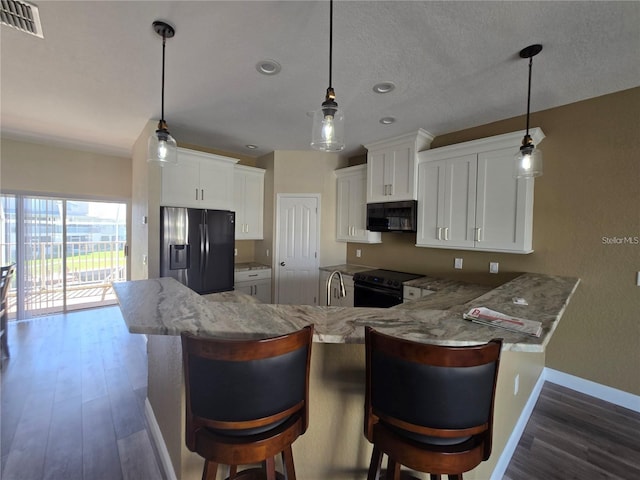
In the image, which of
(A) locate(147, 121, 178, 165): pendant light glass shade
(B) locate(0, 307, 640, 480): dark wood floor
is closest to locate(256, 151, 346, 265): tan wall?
(A) locate(147, 121, 178, 165): pendant light glass shade

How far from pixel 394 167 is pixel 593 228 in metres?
2.04

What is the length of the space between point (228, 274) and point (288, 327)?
9.22 ft

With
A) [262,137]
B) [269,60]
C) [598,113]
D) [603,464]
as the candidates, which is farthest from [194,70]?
[603,464]

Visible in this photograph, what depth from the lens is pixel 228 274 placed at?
372 centimetres

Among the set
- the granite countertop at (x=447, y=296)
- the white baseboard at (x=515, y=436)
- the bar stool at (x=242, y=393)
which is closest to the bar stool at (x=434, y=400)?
the bar stool at (x=242, y=393)

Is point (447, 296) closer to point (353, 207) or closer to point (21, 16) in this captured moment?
point (353, 207)

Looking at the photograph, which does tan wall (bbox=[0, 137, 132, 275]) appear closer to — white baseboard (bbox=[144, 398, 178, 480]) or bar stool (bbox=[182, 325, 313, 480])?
white baseboard (bbox=[144, 398, 178, 480])

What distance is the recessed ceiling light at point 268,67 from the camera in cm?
201

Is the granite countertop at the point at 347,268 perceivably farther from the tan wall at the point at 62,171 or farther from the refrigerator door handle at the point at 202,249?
the tan wall at the point at 62,171

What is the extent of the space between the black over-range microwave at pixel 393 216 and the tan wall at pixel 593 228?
114 cm

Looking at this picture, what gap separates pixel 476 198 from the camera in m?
2.88

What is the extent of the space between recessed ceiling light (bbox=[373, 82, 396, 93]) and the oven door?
211 centimetres

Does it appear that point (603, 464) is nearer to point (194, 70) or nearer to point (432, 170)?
point (432, 170)

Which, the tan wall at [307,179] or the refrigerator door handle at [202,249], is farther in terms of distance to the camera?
the tan wall at [307,179]
